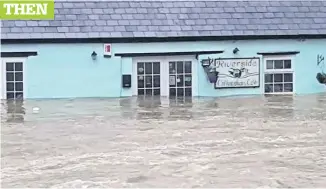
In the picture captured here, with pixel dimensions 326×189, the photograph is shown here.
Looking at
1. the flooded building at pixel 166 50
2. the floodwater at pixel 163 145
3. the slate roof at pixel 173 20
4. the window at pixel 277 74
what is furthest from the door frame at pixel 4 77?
the window at pixel 277 74

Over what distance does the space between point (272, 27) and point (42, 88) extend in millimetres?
6882

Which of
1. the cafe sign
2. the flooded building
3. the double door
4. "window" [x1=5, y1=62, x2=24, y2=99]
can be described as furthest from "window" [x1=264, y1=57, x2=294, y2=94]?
"window" [x1=5, y1=62, x2=24, y2=99]

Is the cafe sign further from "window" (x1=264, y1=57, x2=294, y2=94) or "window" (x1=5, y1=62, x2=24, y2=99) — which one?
"window" (x1=5, y1=62, x2=24, y2=99)

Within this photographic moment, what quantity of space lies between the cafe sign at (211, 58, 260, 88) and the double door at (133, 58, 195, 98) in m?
0.80

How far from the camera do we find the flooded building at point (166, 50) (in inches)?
749

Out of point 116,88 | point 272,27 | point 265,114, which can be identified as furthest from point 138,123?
point 272,27

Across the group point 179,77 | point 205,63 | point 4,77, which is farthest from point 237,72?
point 4,77

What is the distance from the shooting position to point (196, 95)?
19953mm

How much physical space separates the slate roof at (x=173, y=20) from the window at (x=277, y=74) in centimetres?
87

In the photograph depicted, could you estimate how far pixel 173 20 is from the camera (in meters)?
20.0

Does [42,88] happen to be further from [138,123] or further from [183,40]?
[138,123]

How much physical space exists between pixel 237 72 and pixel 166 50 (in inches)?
86.2

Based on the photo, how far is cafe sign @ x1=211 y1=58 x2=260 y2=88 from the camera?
65.5 feet

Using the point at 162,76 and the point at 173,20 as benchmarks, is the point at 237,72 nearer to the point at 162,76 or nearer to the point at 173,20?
the point at 162,76
